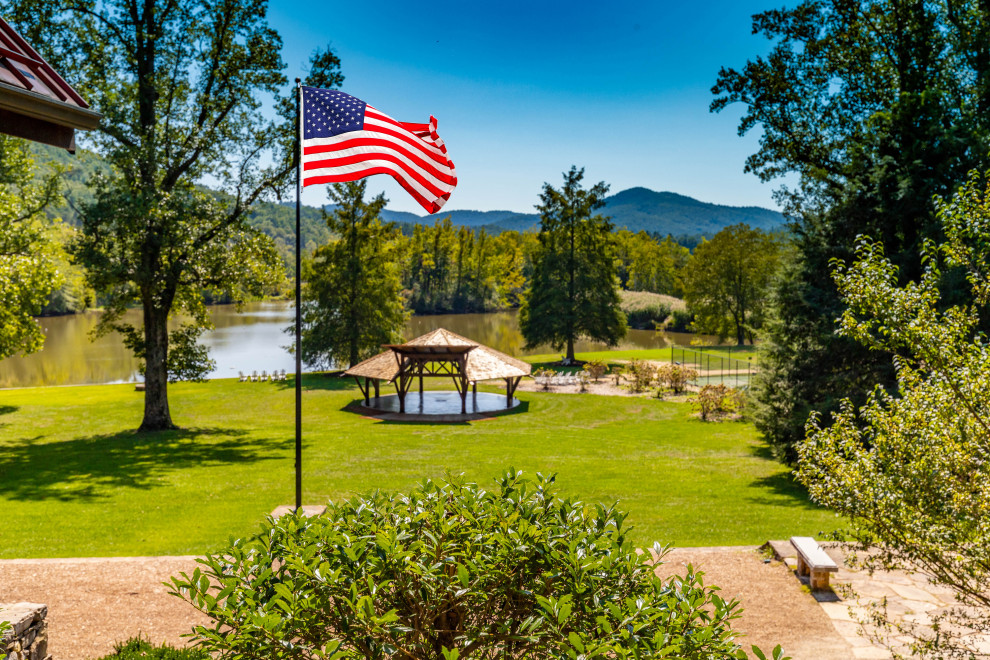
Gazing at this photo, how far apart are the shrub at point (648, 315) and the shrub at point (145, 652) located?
60.1 m

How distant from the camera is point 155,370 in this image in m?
19.0

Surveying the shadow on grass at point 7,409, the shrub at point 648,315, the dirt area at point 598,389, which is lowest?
the shadow on grass at point 7,409

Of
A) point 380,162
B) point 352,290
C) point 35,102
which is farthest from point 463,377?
point 35,102

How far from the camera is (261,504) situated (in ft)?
38.0

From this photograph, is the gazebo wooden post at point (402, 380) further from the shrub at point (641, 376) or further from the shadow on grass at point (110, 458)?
the shrub at point (641, 376)

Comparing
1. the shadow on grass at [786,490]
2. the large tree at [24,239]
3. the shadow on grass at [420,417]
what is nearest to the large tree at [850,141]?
the shadow on grass at [786,490]

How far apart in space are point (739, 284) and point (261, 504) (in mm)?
42917

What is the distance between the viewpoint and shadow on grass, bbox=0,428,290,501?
12.7 meters

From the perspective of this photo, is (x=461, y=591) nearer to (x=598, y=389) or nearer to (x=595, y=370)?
(x=598, y=389)

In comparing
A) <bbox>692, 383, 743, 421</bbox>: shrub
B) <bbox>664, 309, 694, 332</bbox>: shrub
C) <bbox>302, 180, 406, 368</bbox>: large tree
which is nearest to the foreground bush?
<bbox>692, 383, 743, 421</bbox>: shrub

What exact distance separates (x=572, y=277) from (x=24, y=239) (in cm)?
2860

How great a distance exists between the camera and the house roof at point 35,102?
4.16m

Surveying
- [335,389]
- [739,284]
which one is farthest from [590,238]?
[335,389]

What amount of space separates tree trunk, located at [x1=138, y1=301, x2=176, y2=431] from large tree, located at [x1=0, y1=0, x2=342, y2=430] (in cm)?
3
